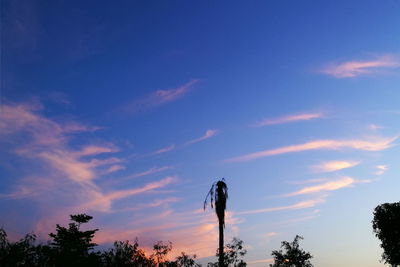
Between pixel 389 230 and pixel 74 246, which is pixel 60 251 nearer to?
pixel 74 246

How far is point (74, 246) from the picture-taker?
54719 millimetres

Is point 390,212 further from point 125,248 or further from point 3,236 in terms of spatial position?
point 3,236

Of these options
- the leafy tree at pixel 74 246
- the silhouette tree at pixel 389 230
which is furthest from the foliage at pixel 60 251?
the silhouette tree at pixel 389 230

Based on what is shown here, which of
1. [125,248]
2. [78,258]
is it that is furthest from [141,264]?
[78,258]

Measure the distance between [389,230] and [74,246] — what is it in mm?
51256

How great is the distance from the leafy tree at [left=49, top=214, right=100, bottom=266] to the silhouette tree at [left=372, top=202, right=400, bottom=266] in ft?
155

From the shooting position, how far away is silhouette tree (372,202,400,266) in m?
61.6

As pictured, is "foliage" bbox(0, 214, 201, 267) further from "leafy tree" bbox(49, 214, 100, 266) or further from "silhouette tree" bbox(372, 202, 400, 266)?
"silhouette tree" bbox(372, 202, 400, 266)

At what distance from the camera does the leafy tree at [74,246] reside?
52438 millimetres

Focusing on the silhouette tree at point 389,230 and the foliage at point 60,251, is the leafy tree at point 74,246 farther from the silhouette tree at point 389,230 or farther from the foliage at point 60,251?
the silhouette tree at point 389,230

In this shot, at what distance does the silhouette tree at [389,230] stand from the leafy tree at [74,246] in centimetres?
4713

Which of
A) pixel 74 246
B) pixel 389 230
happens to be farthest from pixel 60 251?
pixel 389 230

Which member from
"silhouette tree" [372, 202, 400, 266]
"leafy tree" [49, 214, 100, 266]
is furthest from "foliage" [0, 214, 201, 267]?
"silhouette tree" [372, 202, 400, 266]

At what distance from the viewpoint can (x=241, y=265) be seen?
Answer: 68.2 m
